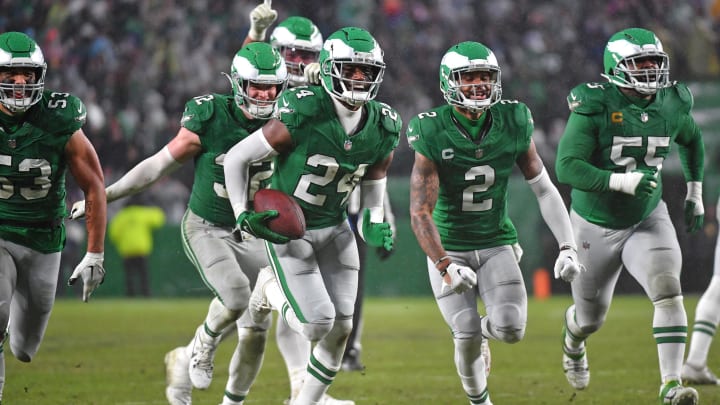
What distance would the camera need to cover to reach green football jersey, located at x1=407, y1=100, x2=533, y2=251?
4684 millimetres

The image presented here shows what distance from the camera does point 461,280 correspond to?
434 centimetres

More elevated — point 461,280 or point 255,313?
point 461,280

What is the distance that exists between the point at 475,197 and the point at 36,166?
1.86 meters

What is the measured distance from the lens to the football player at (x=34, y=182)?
4492mm

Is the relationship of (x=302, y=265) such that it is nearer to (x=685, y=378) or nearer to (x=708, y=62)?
(x=685, y=378)

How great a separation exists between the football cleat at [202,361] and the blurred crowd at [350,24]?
693 centimetres

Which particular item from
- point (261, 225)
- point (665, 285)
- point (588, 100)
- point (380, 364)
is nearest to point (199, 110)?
point (261, 225)

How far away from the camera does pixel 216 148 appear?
5.05m

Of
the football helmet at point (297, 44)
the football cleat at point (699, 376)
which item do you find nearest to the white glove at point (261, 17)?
the football helmet at point (297, 44)

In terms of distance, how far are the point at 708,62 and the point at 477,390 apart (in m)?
10.3

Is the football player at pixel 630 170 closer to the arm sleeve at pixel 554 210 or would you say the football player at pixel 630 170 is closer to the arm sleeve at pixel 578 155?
the arm sleeve at pixel 578 155

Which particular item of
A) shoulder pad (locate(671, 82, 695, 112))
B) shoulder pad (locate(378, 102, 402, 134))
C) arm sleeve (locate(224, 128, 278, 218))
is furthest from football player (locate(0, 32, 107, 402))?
shoulder pad (locate(671, 82, 695, 112))

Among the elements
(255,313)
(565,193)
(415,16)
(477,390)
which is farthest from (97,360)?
(415,16)

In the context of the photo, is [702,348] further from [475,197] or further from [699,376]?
[475,197]
